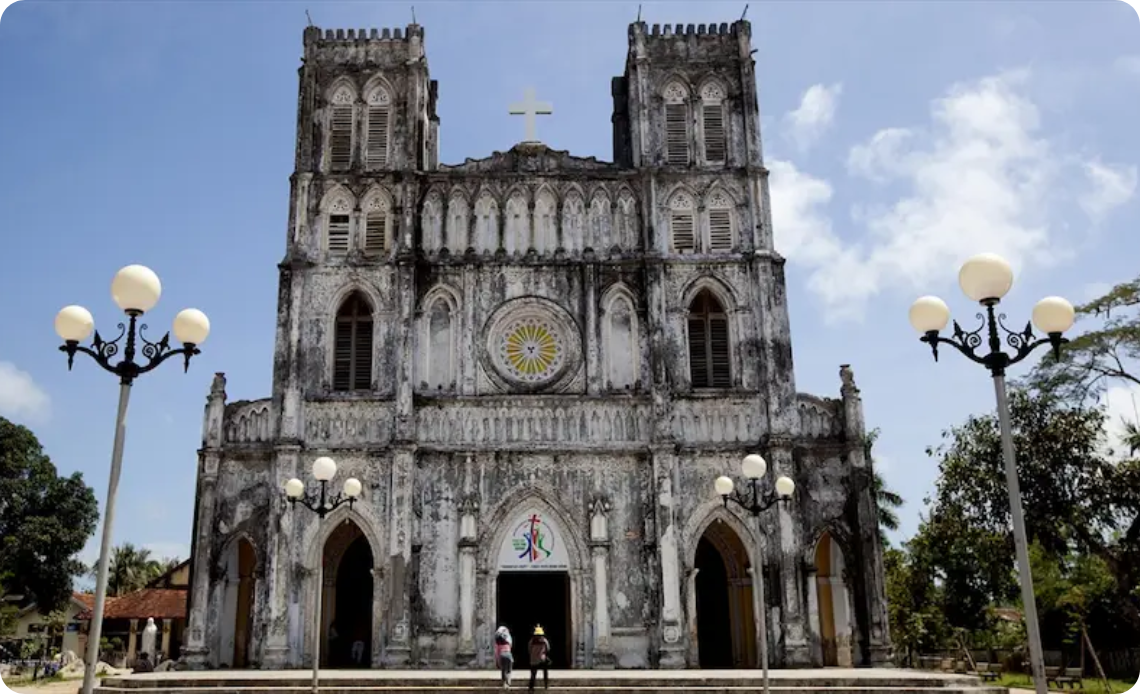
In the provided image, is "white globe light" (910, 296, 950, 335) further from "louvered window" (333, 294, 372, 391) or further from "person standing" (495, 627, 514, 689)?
"louvered window" (333, 294, 372, 391)

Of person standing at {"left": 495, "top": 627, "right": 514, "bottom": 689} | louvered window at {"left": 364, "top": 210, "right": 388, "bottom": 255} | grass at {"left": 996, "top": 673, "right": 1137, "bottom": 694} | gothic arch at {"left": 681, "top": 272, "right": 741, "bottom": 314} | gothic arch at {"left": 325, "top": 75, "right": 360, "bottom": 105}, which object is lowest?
grass at {"left": 996, "top": 673, "right": 1137, "bottom": 694}

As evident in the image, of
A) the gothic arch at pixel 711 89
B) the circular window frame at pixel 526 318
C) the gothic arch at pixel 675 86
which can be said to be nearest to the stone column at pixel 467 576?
the circular window frame at pixel 526 318

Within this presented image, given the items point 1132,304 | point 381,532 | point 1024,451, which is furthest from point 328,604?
point 1132,304

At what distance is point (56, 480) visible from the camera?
141ft

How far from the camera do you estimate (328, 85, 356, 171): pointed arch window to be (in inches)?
1056

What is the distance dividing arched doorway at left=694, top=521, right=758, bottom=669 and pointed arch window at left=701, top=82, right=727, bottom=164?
9.39 m

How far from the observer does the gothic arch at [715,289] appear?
25.8 meters

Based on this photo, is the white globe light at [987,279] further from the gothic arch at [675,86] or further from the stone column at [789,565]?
the gothic arch at [675,86]

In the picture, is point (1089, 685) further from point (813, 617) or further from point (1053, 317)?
point (1053, 317)

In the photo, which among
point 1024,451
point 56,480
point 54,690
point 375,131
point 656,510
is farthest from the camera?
point 56,480

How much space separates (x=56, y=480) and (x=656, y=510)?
98.6 ft

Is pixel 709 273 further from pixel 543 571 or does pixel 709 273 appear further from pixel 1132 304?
pixel 1132 304

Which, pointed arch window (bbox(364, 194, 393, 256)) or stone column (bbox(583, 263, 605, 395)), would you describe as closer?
stone column (bbox(583, 263, 605, 395))

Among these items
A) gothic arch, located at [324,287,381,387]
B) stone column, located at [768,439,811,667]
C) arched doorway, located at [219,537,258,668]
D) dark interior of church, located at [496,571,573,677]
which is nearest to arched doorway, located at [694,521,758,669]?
stone column, located at [768,439,811,667]
